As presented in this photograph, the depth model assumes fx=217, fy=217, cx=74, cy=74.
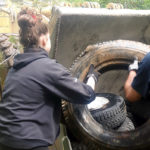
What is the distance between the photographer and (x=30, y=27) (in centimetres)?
182

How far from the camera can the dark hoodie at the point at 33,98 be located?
173 cm

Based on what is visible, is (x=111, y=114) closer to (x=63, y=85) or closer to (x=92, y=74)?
(x=92, y=74)

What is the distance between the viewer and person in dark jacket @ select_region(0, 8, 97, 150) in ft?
5.68

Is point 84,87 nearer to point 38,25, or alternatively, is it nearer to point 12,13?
point 38,25

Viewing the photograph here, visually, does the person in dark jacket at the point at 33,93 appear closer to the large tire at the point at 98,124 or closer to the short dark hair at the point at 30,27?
the short dark hair at the point at 30,27

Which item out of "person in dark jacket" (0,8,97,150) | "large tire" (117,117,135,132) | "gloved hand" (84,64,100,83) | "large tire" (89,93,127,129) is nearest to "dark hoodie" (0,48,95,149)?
"person in dark jacket" (0,8,97,150)

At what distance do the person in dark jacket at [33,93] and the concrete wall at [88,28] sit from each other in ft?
3.28

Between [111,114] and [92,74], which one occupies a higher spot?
[92,74]

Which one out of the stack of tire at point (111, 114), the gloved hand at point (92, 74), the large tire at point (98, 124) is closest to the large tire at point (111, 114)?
the stack of tire at point (111, 114)

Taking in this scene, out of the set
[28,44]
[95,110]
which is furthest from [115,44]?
[28,44]

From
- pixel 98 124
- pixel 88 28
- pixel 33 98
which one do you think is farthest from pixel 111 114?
pixel 88 28

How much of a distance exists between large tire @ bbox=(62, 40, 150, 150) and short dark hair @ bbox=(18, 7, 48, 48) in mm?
902

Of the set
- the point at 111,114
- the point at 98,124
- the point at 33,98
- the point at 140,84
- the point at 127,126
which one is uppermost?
the point at 140,84

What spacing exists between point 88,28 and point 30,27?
131 centimetres
